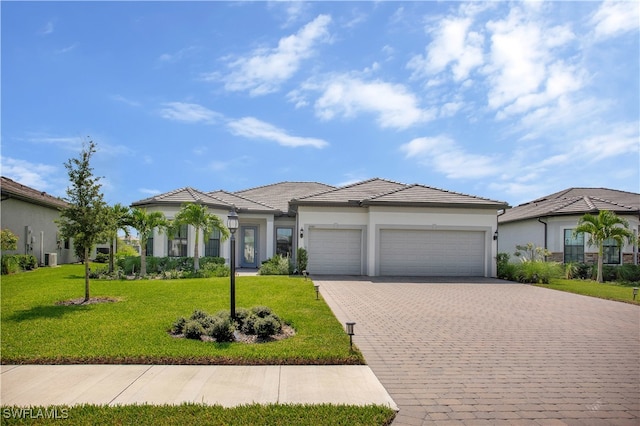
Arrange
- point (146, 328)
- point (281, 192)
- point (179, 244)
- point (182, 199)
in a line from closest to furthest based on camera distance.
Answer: point (146, 328), point (179, 244), point (182, 199), point (281, 192)

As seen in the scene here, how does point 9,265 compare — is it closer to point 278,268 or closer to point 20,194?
point 20,194

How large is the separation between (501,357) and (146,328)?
21.1 ft

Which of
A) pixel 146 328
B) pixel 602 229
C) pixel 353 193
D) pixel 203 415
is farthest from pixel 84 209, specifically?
pixel 602 229

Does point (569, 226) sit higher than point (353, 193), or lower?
lower

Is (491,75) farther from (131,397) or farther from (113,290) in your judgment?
(113,290)

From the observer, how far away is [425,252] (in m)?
18.6

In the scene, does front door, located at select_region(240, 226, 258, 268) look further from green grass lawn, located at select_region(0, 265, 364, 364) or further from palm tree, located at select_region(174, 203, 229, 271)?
green grass lawn, located at select_region(0, 265, 364, 364)

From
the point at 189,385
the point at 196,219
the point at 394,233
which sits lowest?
the point at 189,385

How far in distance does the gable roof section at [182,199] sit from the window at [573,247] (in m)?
18.5

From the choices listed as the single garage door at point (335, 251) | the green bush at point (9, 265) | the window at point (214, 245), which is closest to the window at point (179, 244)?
the window at point (214, 245)

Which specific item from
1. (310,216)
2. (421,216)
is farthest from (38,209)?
(421,216)

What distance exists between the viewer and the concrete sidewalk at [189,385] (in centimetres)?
453

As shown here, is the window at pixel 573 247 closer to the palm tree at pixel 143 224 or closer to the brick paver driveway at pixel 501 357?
the brick paver driveway at pixel 501 357

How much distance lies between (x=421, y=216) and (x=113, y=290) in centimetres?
1310
